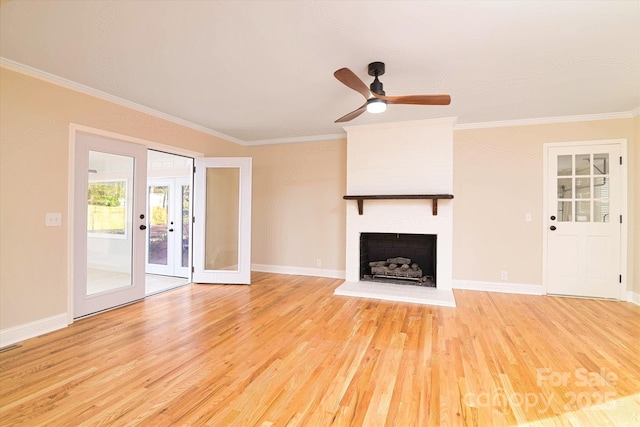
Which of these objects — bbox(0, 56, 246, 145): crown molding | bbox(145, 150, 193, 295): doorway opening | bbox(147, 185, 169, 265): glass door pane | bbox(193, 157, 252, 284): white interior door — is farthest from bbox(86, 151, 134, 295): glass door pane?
bbox(147, 185, 169, 265): glass door pane

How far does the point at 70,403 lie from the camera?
185cm

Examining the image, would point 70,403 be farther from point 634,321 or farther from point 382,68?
point 634,321

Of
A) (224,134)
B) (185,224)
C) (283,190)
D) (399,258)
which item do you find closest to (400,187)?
(399,258)

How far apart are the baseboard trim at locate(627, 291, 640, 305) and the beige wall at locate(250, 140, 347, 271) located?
4.01 m

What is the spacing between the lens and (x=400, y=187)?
4512 mm

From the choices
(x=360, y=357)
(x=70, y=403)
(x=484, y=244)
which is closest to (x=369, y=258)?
(x=484, y=244)

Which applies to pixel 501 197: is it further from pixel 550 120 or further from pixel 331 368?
pixel 331 368

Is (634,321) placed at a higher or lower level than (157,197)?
lower

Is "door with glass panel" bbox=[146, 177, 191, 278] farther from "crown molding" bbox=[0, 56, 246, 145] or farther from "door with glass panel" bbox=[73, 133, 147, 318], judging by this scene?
"door with glass panel" bbox=[73, 133, 147, 318]

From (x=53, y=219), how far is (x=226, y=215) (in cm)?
228

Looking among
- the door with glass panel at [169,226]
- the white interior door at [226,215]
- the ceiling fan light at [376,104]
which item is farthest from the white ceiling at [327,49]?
the door with glass panel at [169,226]

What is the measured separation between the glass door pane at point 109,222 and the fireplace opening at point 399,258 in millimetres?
3432

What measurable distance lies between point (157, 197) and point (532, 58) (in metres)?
6.10

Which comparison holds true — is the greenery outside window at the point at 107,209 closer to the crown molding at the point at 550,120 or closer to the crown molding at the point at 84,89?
the crown molding at the point at 84,89
